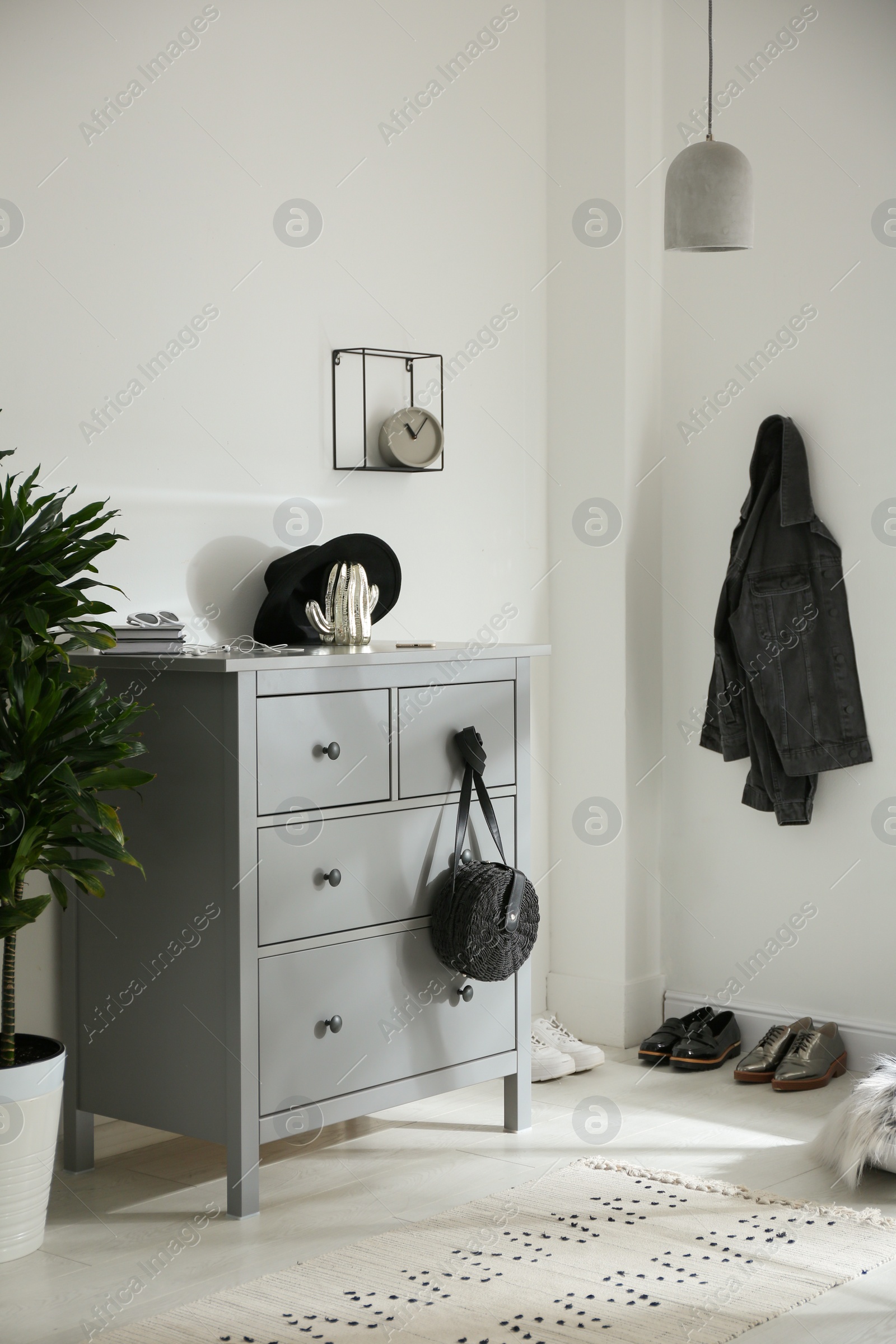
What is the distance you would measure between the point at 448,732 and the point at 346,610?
356 millimetres

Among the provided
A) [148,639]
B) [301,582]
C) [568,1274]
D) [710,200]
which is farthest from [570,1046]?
[710,200]

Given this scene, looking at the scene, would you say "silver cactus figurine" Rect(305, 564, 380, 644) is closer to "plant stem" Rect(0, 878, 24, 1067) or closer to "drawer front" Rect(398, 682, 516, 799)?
"drawer front" Rect(398, 682, 516, 799)

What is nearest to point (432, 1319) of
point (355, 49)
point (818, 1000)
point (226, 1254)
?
point (226, 1254)

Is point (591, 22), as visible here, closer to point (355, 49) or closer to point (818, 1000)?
point (355, 49)

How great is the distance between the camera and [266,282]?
339 cm

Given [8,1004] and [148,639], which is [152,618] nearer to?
[148,639]

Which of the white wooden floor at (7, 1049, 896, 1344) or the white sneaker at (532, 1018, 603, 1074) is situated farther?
the white sneaker at (532, 1018, 603, 1074)

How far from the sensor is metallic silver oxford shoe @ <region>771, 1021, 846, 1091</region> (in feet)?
11.8

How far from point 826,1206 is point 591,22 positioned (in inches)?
126

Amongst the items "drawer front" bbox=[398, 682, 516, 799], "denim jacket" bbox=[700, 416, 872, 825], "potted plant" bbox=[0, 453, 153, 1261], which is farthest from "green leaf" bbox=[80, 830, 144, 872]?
"denim jacket" bbox=[700, 416, 872, 825]

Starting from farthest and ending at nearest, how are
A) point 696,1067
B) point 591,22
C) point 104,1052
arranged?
point 591,22
point 696,1067
point 104,1052

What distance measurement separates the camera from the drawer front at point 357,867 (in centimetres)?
276

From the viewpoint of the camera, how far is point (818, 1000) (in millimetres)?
3912

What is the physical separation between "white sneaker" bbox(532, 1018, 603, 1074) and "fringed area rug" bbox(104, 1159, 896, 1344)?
87cm
